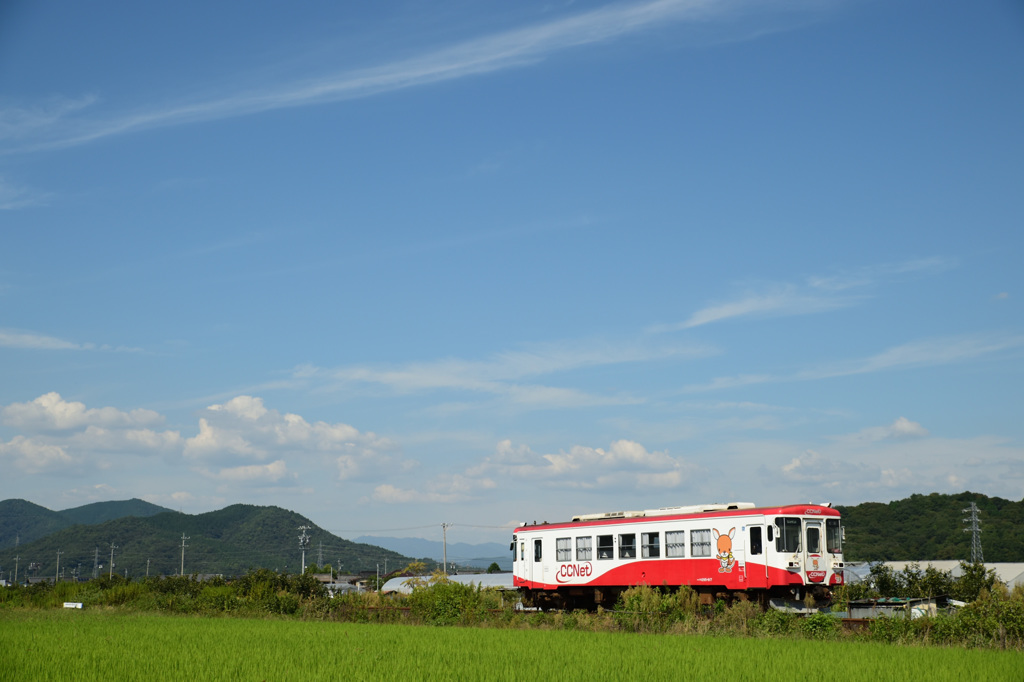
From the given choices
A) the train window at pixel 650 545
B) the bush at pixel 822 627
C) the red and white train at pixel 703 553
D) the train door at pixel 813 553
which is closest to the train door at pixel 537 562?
the red and white train at pixel 703 553

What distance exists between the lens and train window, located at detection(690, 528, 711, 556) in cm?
2809

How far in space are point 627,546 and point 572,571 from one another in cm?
281

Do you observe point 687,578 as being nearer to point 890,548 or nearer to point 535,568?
point 535,568

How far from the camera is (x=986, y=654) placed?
55.9 ft

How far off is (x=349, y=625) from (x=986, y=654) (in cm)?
1675

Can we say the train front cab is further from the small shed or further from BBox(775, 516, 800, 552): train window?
the small shed

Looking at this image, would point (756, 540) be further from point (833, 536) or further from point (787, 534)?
point (833, 536)

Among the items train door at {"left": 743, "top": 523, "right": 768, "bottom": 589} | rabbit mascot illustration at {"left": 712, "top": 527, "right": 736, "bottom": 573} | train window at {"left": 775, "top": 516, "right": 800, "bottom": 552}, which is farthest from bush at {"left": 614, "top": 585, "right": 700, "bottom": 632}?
train window at {"left": 775, "top": 516, "right": 800, "bottom": 552}

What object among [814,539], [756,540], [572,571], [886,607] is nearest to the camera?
[886,607]

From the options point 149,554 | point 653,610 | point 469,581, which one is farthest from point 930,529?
point 149,554

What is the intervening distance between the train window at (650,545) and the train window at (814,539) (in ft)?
14.9

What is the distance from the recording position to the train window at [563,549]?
32281mm

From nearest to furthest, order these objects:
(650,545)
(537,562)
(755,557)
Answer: (755,557), (650,545), (537,562)

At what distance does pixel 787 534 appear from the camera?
26891 millimetres
